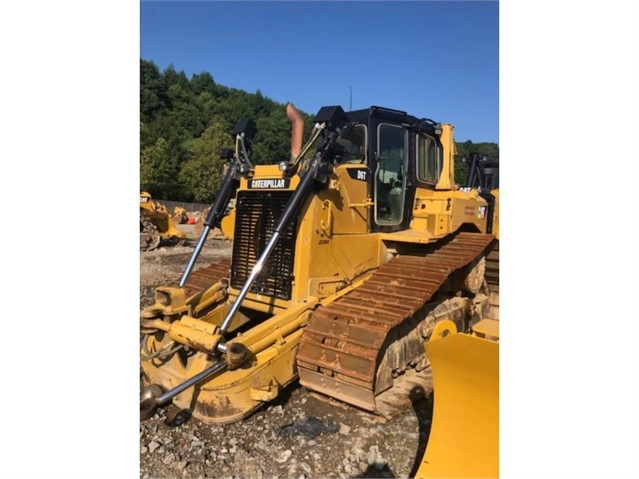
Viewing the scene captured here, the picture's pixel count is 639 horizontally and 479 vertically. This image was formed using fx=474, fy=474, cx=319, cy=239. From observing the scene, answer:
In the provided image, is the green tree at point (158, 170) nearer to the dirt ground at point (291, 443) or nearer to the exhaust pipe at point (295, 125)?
the exhaust pipe at point (295, 125)

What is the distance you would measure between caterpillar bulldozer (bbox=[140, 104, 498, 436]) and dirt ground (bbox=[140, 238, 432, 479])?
153 mm

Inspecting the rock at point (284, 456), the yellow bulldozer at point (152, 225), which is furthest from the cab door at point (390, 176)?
the yellow bulldozer at point (152, 225)

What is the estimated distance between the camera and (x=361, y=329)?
3760 mm

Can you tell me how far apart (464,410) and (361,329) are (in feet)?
3.25

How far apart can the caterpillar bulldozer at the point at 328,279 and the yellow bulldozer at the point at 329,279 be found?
0.05 feet

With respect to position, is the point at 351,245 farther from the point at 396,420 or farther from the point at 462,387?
the point at 462,387

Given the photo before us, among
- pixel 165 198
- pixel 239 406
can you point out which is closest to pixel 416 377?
pixel 239 406

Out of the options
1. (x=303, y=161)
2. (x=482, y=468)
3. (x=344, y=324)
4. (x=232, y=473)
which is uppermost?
(x=303, y=161)

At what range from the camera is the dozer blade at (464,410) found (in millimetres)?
2854

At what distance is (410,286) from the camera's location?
4.44m

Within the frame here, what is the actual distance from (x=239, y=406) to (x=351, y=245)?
2032mm

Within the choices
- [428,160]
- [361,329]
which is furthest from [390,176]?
[361,329]

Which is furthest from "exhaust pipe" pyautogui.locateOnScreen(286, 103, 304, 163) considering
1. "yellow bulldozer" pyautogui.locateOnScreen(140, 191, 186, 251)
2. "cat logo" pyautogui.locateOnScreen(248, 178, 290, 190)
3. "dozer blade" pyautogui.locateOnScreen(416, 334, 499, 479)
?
"yellow bulldozer" pyautogui.locateOnScreen(140, 191, 186, 251)

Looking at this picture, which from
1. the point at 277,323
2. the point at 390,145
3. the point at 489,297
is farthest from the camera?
the point at 489,297
